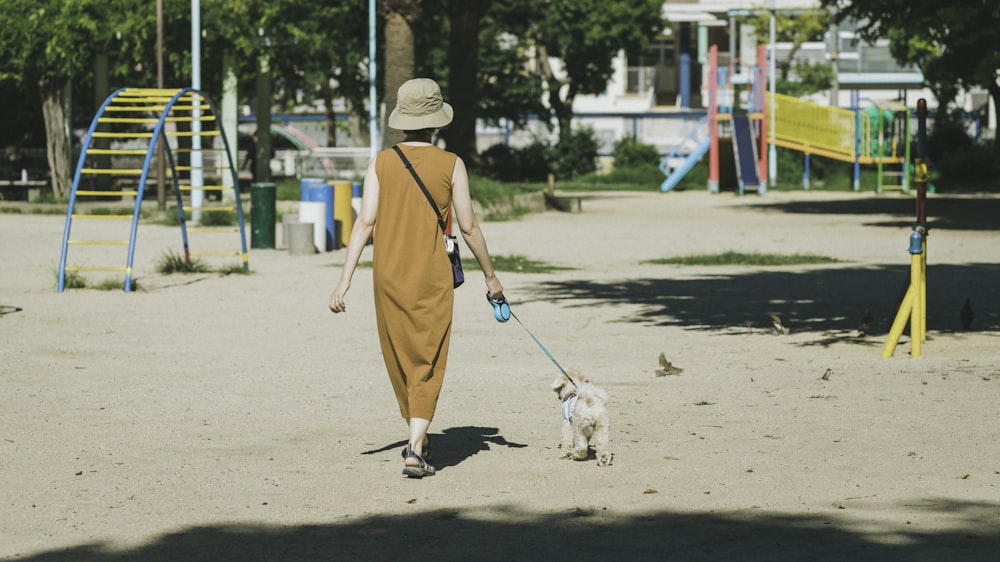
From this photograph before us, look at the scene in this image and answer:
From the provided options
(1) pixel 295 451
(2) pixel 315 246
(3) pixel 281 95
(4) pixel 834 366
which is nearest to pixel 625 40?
(3) pixel 281 95

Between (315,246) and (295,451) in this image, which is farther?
(315,246)

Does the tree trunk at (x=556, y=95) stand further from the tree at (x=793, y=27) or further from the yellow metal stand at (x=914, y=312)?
the yellow metal stand at (x=914, y=312)

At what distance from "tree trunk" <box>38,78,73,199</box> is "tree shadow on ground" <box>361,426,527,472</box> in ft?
103

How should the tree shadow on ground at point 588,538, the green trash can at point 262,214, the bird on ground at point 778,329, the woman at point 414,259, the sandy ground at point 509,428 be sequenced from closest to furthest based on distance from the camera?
the tree shadow on ground at point 588,538 < the sandy ground at point 509,428 < the woman at point 414,259 < the bird on ground at point 778,329 < the green trash can at point 262,214

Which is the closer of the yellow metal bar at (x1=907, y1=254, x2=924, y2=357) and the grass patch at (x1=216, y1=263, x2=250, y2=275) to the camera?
the yellow metal bar at (x1=907, y1=254, x2=924, y2=357)

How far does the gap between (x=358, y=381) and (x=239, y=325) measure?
361 centimetres

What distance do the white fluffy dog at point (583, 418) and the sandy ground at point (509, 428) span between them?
0.11 m

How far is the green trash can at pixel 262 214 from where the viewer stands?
22578 millimetres

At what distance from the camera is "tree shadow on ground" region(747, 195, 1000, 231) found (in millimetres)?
29172

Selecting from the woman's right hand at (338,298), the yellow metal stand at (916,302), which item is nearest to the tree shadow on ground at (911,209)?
the yellow metal stand at (916,302)

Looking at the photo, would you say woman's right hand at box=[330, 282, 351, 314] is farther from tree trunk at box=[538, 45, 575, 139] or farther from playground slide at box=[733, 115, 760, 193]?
tree trunk at box=[538, 45, 575, 139]

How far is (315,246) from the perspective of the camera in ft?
74.5

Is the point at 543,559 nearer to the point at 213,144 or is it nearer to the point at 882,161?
the point at 882,161

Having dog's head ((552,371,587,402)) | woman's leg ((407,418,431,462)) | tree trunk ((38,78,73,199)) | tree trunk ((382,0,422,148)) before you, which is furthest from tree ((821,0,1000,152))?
tree trunk ((38,78,73,199))
